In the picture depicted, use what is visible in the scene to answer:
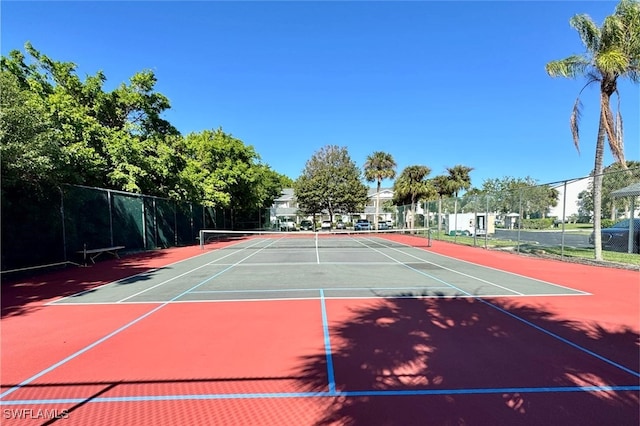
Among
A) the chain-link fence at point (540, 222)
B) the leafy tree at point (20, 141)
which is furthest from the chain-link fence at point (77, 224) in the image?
the chain-link fence at point (540, 222)

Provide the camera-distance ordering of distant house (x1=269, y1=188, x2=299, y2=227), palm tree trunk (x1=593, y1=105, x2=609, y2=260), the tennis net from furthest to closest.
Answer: distant house (x1=269, y1=188, x2=299, y2=227) < the tennis net < palm tree trunk (x1=593, y1=105, x2=609, y2=260)

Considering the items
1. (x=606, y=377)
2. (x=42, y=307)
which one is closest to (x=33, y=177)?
(x=42, y=307)

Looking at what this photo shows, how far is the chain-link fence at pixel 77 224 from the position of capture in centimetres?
1142

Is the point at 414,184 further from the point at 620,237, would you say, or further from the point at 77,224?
the point at 77,224

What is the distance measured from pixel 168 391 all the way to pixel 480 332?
4.87m

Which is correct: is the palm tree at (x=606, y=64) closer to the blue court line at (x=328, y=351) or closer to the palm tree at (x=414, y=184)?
the blue court line at (x=328, y=351)

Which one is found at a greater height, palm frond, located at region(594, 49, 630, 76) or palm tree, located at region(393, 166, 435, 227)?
palm frond, located at region(594, 49, 630, 76)

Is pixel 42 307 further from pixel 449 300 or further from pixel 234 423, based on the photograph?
pixel 449 300

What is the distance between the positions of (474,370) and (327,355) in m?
1.95

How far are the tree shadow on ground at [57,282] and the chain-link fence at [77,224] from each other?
68 cm

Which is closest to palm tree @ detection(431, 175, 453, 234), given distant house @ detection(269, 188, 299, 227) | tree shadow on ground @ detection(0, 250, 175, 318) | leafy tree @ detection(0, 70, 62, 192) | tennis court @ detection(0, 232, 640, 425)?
distant house @ detection(269, 188, 299, 227)

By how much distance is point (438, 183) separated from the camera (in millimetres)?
51750

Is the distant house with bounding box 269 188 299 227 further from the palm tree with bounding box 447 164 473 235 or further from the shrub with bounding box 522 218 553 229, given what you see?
the shrub with bounding box 522 218 553 229

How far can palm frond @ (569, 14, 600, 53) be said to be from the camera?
14.1m
